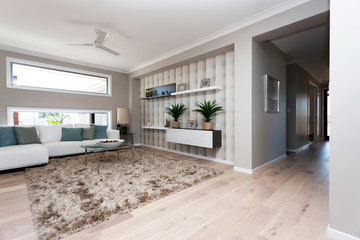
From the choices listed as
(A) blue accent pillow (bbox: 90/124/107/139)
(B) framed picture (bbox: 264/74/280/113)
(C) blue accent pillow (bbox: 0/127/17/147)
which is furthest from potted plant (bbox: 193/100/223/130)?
(C) blue accent pillow (bbox: 0/127/17/147)

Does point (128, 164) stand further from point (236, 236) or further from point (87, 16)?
point (87, 16)

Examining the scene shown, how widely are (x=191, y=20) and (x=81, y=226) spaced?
10.5 ft

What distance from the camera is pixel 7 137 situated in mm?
3461

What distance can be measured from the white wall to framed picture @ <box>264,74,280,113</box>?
200 centimetres

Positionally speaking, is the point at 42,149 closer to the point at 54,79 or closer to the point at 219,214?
the point at 54,79

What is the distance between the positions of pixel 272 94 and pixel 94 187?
359 centimetres

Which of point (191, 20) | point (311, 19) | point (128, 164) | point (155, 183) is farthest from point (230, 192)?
point (191, 20)

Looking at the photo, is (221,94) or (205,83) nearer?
(221,94)

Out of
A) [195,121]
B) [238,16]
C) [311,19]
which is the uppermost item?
[238,16]

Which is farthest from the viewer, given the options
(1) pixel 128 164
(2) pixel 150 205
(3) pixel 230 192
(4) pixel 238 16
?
(1) pixel 128 164

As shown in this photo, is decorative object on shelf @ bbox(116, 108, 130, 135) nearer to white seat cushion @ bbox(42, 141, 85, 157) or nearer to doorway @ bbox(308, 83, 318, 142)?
white seat cushion @ bbox(42, 141, 85, 157)

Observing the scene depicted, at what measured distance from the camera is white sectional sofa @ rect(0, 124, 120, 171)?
2.92 metres

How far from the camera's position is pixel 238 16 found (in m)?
2.82

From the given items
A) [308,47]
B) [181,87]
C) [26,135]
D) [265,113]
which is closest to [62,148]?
[26,135]
